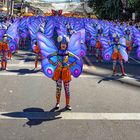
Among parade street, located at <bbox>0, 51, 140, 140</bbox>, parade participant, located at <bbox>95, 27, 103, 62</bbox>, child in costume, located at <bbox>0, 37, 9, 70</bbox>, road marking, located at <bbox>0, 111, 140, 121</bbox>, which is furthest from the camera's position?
parade participant, located at <bbox>95, 27, 103, 62</bbox>

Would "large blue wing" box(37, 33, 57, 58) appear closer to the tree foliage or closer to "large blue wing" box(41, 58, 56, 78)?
"large blue wing" box(41, 58, 56, 78)

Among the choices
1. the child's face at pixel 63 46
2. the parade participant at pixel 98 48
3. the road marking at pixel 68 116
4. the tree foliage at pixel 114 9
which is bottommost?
the road marking at pixel 68 116

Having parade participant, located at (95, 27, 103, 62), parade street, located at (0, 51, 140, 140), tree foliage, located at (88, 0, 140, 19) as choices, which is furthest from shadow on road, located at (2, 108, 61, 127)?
tree foliage, located at (88, 0, 140, 19)

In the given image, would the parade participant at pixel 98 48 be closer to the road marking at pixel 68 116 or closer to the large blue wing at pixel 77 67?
the large blue wing at pixel 77 67

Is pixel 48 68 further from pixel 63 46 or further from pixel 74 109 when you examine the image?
pixel 74 109

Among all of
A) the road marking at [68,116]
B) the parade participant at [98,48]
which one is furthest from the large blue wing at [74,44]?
the parade participant at [98,48]

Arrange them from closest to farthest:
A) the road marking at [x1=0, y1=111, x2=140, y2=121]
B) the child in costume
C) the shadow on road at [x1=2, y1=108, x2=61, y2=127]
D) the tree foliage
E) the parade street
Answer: the parade street → the shadow on road at [x1=2, y1=108, x2=61, y2=127] → the road marking at [x1=0, y1=111, x2=140, y2=121] → the child in costume → the tree foliage

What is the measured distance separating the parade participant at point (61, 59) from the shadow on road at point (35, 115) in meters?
0.52

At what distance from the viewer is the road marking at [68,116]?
30.1 feet

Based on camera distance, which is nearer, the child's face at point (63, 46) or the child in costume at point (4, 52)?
the child's face at point (63, 46)

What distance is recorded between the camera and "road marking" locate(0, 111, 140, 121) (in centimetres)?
918

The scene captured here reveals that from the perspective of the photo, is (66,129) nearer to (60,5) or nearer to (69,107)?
(69,107)

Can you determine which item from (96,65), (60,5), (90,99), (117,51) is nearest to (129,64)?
(96,65)

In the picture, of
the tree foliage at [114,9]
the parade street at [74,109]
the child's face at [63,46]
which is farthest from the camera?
the tree foliage at [114,9]
